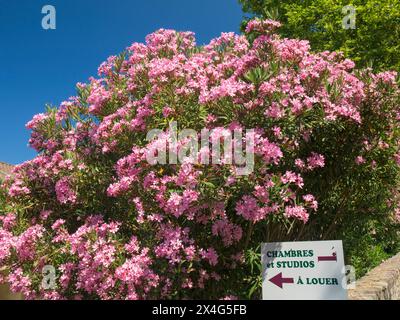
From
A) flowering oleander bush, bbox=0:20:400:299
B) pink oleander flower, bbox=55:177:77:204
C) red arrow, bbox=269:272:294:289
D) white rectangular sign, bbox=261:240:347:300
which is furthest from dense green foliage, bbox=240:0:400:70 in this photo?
red arrow, bbox=269:272:294:289

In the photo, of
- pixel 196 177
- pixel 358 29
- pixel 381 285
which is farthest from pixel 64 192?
pixel 358 29

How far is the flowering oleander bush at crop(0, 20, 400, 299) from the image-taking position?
544 cm

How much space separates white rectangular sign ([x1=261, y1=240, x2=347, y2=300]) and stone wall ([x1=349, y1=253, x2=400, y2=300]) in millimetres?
2714

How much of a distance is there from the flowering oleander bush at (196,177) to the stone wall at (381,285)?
104 centimetres

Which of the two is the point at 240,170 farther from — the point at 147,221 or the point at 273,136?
the point at 147,221

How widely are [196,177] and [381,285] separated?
4.36 meters

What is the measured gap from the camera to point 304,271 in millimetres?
4254

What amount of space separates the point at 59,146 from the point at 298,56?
4.22 meters

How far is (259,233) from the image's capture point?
634cm

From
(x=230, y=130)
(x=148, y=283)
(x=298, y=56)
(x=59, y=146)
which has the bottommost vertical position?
(x=148, y=283)

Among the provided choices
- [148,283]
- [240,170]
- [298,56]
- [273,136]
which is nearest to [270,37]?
[298,56]

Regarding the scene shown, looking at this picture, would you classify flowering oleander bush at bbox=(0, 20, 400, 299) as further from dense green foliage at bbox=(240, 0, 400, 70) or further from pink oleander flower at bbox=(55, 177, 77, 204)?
dense green foliage at bbox=(240, 0, 400, 70)

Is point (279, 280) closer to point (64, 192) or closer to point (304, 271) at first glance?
point (304, 271)
